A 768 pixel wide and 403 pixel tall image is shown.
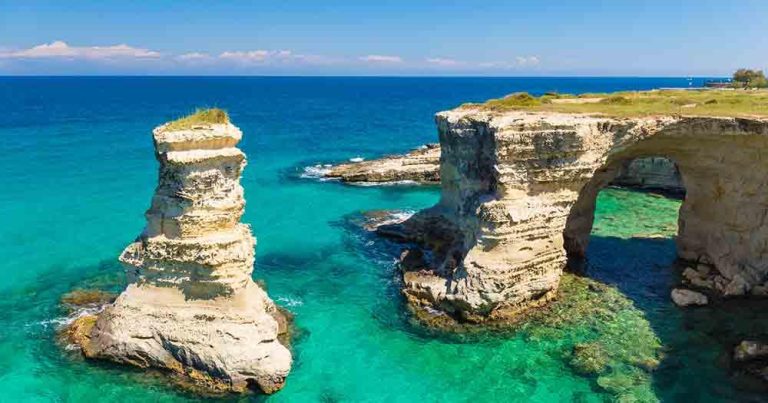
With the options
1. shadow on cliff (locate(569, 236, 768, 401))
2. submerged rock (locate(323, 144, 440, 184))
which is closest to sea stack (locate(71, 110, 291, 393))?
shadow on cliff (locate(569, 236, 768, 401))

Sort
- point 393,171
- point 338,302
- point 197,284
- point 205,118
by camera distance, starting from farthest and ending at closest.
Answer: point 393,171
point 338,302
point 197,284
point 205,118

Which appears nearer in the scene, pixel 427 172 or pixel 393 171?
pixel 427 172

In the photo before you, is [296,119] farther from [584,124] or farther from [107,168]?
[584,124]

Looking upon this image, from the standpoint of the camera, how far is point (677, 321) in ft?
75.5

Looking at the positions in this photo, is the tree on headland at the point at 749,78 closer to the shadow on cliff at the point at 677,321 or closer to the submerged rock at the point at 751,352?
the shadow on cliff at the point at 677,321

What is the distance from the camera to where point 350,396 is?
1861 cm

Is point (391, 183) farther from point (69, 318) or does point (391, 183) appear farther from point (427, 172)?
point (69, 318)

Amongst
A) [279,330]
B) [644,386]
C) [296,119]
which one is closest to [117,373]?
[279,330]

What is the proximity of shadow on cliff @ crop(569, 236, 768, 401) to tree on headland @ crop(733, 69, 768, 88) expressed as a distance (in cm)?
3643

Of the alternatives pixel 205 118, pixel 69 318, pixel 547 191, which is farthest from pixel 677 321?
pixel 69 318

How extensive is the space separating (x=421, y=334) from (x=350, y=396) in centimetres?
456

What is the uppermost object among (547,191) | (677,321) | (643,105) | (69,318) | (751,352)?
(643,105)

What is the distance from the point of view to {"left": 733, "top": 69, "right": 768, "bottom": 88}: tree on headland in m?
58.6

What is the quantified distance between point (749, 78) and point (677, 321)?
54692 mm
